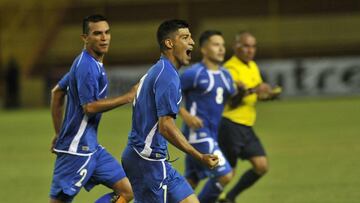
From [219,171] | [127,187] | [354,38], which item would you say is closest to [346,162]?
[219,171]

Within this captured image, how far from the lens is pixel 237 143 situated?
10602 mm

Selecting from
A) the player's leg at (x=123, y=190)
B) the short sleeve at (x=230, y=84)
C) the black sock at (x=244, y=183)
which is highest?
the short sleeve at (x=230, y=84)

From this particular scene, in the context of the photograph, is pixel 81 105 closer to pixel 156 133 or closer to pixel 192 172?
pixel 156 133

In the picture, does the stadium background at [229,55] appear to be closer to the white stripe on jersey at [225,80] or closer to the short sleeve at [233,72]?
the short sleeve at [233,72]

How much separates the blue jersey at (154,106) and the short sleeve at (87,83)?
0.68m

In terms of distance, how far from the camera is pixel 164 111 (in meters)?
6.82

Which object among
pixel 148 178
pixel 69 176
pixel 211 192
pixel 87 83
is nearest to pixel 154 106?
pixel 148 178

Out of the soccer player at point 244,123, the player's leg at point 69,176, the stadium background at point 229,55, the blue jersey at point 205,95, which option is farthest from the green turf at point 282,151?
the player's leg at point 69,176

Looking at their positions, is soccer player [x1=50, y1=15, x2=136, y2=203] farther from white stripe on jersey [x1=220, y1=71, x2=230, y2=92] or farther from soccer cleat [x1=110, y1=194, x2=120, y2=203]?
white stripe on jersey [x1=220, y1=71, x2=230, y2=92]

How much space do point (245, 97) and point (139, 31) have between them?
2433cm

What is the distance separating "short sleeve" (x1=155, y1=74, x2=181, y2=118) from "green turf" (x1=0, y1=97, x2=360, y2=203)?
408 centimetres

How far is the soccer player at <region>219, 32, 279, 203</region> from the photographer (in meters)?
10.6

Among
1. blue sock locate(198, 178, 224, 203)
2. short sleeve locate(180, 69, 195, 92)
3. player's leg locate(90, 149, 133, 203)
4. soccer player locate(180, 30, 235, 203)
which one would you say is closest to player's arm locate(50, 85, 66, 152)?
player's leg locate(90, 149, 133, 203)

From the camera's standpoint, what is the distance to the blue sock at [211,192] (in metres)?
10.0
